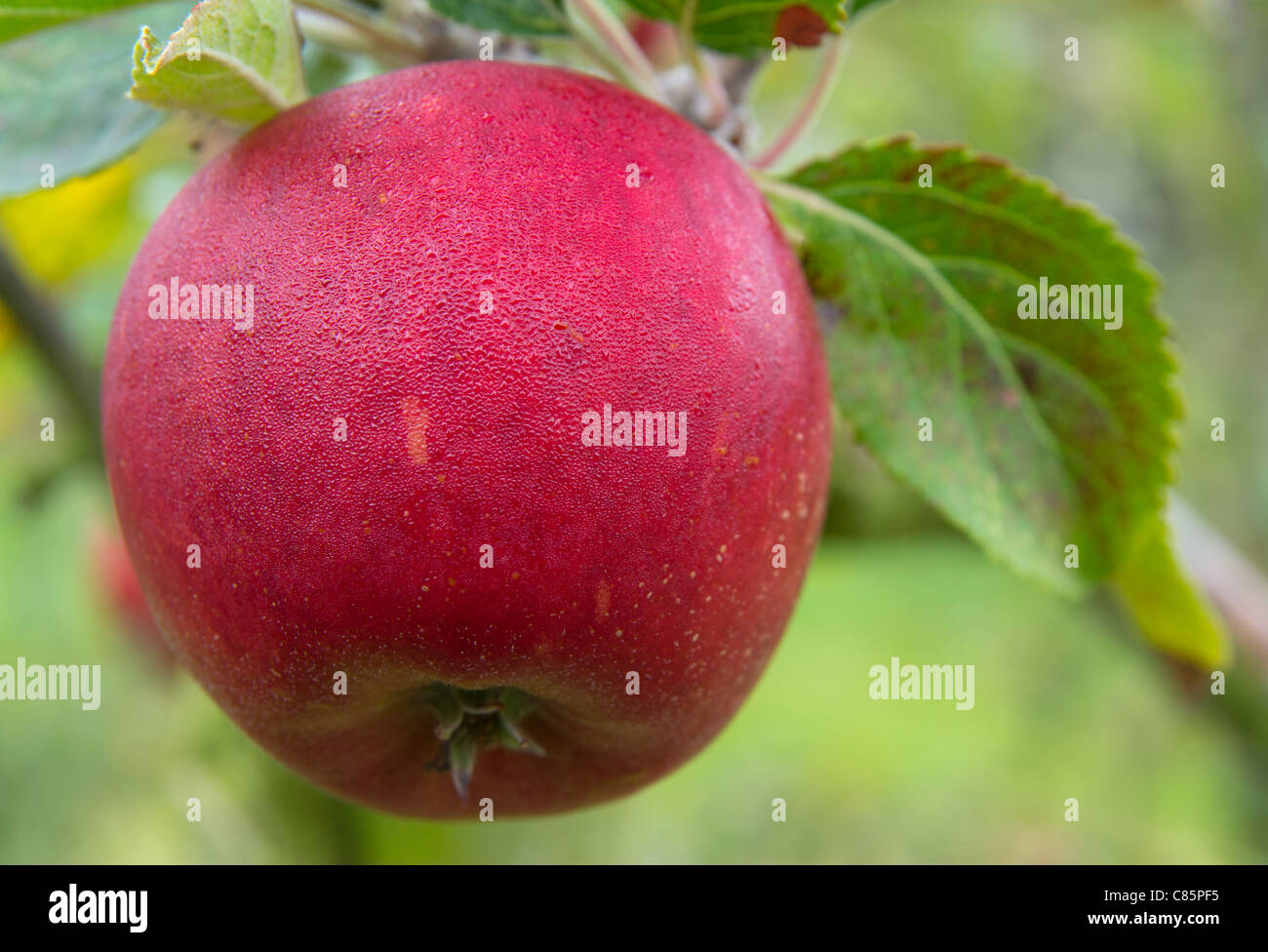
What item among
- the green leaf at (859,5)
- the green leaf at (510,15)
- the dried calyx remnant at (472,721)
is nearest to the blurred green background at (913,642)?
the green leaf at (510,15)

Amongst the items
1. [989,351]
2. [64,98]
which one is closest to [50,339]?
[64,98]

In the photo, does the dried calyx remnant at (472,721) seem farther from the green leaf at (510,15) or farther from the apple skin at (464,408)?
the green leaf at (510,15)

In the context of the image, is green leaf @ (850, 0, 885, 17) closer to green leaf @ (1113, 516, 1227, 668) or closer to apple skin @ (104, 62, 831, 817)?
apple skin @ (104, 62, 831, 817)

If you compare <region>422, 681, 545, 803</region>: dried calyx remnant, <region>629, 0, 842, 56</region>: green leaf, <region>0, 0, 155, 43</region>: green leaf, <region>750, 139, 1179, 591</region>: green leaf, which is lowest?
<region>422, 681, 545, 803</region>: dried calyx remnant

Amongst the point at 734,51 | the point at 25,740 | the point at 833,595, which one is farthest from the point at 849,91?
the point at 25,740

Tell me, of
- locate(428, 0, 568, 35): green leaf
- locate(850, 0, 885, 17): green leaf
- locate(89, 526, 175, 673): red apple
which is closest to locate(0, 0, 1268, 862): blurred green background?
locate(89, 526, 175, 673): red apple

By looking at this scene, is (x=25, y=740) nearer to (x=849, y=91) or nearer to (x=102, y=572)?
(x=102, y=572)

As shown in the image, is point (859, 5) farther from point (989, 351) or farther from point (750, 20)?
point (989, 351)

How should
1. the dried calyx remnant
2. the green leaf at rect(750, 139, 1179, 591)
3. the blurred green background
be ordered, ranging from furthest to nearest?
the blurred green background → the green leaf at rect(750, 139, 1179, 591) → the dried calyx remnant
